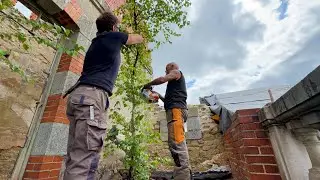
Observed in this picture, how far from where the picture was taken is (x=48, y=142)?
2.60 metres

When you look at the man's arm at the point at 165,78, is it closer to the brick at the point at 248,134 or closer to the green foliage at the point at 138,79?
the green foliage at the point at 138,79

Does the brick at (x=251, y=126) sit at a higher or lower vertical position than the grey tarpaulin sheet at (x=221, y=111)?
lower

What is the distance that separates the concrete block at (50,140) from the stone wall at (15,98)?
0.19m

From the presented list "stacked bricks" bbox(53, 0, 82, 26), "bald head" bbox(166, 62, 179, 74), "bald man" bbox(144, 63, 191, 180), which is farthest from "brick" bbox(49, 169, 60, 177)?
"stacked bricks" bbox(53, 0, 82, 26)

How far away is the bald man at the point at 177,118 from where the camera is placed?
2.55 meters

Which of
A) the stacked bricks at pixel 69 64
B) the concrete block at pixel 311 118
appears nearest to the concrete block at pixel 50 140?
the stacked bricks at pixel 69 64

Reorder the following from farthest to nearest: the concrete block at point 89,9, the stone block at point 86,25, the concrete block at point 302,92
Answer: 1. the concrete block at point 89,9
2. the stone block at point 86,25
3. the concrete block at point 302,92

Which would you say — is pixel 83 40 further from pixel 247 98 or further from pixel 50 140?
pixel 247 98


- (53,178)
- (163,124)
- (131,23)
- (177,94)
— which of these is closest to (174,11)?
(131,23)

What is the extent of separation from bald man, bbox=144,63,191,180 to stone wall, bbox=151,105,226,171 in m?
2.99

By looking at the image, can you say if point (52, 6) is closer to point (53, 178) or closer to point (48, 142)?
point (48, 142)

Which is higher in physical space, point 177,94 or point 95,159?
point 177,94

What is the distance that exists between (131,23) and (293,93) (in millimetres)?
3284

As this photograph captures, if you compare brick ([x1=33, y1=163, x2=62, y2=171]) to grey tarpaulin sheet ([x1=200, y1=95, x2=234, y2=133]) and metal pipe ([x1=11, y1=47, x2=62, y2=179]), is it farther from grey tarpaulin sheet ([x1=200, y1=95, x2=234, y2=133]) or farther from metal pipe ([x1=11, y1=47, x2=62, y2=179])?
grey tarpaulin sheet ([x1=200, y1=95, x2=234, y2=133])
